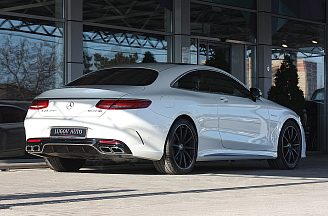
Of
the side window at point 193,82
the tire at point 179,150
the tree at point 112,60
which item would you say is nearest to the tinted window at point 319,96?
the tree at point 112,60

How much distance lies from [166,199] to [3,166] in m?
4.62

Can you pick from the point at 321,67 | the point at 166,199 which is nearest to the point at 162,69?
the point at 166,199

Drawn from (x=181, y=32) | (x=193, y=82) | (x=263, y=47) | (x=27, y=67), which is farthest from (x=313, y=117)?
(x=193, y=82)

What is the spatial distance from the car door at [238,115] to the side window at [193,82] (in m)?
0.14

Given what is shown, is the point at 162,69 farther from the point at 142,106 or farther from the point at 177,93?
the point at 142,106

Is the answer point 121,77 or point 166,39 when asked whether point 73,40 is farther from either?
point 121,77

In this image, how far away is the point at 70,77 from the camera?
1253cm

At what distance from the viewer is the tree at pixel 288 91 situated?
16.8 m

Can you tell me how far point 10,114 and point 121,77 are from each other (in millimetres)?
3912

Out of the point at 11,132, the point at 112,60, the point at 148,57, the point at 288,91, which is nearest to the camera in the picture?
the point at 11,132

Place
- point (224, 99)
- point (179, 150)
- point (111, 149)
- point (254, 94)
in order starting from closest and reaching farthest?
point (111, 149) → point (179, 150) → point (224, 99) → point (254, 94)

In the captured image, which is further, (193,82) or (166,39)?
(166,39)

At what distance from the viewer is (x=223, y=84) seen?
8922mm

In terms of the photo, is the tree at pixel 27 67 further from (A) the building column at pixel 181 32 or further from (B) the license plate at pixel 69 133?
(B) the license plate at pixel 69 133
